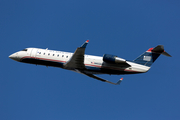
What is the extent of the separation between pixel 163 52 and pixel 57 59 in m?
14.0

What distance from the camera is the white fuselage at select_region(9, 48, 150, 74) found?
28.8 metres

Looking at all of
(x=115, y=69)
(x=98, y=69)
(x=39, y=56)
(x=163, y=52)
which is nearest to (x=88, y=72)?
(x=98, y=69)

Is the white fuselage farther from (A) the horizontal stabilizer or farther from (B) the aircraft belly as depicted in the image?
(A) the horizontal stabilizer

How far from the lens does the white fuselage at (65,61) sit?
2877 cm

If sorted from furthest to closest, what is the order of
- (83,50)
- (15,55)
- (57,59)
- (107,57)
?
(15,55), (57,59), (107,57), (83,50)

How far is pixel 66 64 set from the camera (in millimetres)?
28594

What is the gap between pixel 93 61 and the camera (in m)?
29.5

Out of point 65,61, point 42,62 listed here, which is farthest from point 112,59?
point 42,62

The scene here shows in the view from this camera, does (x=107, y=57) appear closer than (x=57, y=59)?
Yes

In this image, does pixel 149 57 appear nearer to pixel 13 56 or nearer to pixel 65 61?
pixel 65 61

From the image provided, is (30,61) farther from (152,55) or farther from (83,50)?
(152,55)

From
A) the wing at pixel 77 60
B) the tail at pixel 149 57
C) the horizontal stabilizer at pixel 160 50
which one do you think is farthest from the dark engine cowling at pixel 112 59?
the horizontal stabilizer at pixel 160 50

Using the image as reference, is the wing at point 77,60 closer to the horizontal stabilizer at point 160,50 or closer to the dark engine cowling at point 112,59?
the dark engine cowling at point 112,59

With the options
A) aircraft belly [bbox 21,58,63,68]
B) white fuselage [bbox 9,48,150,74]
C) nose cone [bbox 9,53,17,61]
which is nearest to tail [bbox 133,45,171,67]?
white fuselage [bbox 9,48,150,74]
